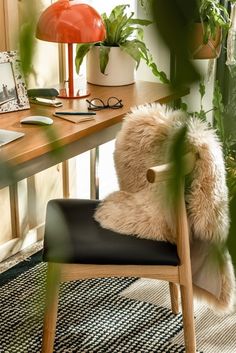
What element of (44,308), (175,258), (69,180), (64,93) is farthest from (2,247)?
(44,308)

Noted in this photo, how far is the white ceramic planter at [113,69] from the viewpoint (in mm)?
2514

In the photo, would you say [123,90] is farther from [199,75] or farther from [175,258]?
[199,75]

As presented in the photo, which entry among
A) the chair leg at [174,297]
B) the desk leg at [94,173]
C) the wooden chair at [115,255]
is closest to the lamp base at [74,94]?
the desk leg at [94,173]

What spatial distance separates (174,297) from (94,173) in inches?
30.1

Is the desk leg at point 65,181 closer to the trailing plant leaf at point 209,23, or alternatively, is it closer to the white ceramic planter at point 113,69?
the white ceramic planter at point 113,69

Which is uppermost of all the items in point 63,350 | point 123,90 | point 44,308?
point 44,308

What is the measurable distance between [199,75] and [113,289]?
2395 millimetres

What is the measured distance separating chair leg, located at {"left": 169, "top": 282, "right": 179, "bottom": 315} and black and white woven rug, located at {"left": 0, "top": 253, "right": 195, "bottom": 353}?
0.02 meters

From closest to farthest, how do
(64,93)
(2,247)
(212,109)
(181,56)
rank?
(181,56), (212,109), (64,93), (2,247)

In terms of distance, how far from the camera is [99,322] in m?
2.33

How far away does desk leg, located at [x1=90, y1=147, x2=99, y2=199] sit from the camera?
113 inches

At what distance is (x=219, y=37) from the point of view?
323 mm

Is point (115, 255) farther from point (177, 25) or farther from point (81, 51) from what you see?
point (177, 25)

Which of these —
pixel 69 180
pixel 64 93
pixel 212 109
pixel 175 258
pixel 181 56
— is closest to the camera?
pixel 181 56
